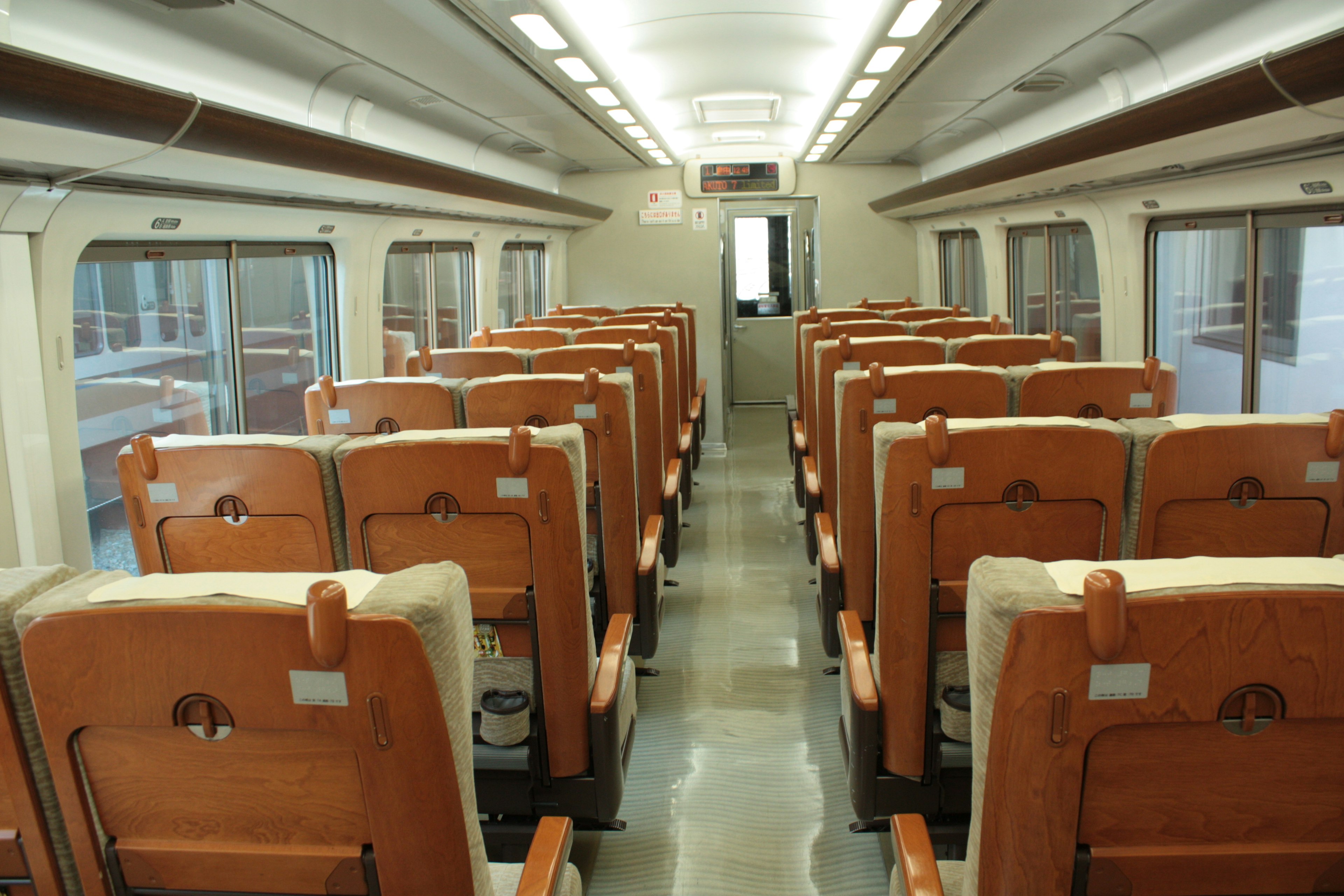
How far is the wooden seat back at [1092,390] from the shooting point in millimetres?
3191

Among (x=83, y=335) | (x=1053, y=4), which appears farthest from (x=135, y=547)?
(x=1053, y=4)

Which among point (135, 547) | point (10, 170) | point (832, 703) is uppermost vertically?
point (10, 170)

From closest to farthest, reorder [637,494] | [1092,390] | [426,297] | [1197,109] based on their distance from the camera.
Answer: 1. [1197,109]
2. [1092,390]
3. [637,494]
4. [426,297]

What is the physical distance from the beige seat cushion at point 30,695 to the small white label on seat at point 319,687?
1.16 feet

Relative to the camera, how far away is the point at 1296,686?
3.50 feet

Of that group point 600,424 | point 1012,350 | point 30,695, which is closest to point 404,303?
point 600,424

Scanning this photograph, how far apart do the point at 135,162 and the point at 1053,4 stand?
133 inches

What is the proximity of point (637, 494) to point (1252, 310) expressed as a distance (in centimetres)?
339

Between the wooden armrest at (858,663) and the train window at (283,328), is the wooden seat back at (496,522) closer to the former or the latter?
the wooden armrest at (858,663)

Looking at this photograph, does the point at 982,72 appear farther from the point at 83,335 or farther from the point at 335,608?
the point at 335,608

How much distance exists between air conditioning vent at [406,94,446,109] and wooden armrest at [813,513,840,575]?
321 cm

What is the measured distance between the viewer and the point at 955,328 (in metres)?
6.02

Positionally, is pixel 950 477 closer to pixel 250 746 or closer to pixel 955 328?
pixel 250 746

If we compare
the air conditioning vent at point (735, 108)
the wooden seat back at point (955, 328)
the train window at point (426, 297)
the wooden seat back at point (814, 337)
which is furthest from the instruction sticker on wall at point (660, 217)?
the wooden seat back at point (955, 328)
